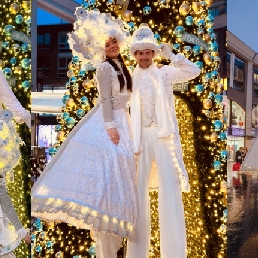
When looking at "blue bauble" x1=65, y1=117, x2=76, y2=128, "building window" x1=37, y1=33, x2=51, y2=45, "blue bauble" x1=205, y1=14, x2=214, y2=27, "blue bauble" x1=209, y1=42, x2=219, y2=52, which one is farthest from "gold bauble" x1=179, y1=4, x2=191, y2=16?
"blue bauble" x1=65, y1=117, x2=76, y2=128

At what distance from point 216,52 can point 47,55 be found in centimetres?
116

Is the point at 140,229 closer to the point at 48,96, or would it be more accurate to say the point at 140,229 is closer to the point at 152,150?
the point at 152,150

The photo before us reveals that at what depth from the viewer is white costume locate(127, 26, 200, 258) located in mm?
2535

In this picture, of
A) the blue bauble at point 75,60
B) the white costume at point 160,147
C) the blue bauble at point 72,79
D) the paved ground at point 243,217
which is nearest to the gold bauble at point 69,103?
the blue bauble at point 72,79

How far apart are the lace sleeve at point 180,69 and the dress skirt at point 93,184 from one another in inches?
15.6

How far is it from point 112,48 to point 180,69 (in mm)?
424

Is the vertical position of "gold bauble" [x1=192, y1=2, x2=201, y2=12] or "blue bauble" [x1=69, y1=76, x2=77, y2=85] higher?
"gold bauble" [x1=192, y1=2, x2=201, y2=12]

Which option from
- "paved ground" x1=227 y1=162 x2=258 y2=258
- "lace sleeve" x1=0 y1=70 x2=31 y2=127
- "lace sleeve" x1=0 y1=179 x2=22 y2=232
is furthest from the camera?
"paved ground" x1=227 y1=162 x2=258 y2=258

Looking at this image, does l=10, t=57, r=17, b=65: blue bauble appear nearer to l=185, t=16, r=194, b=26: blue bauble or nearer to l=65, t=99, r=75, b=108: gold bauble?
l=65, t=99, r=75, b=108: gold bauble

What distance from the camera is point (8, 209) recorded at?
121 inches

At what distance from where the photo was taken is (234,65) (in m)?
3.16

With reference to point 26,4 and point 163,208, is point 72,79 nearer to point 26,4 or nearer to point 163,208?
point 26,4

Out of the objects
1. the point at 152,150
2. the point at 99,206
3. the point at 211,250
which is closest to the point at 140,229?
the point at 99,206

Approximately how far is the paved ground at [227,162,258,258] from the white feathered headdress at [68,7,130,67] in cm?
124
